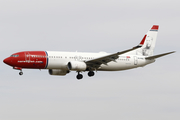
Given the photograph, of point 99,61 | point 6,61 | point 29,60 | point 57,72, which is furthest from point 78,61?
point 6,61

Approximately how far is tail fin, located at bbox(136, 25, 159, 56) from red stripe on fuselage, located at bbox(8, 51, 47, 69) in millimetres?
17490

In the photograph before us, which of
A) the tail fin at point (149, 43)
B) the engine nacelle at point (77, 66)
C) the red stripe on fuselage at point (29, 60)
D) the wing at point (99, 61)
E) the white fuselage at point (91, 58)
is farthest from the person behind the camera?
the tail fin at point (149, 43)

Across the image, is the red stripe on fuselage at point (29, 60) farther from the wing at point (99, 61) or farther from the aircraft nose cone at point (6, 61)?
the wing at point (99, 61)

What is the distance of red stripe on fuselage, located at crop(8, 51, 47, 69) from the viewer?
56.0m

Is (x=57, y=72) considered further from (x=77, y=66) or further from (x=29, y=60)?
(x=29, y=60)

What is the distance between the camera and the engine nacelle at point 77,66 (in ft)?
186

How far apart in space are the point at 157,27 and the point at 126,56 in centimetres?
992

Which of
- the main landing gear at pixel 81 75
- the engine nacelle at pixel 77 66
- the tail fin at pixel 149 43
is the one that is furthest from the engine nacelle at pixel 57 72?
the tail fin at pixel 149 43

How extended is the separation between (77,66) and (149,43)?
1665cm

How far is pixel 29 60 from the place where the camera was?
56.0 meters

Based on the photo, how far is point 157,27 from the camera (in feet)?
228

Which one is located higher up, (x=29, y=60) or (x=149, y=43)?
(x=149, y=43)

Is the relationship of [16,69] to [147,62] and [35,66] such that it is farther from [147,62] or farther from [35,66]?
[147,62]

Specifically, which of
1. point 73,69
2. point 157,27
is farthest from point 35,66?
point 157,27
